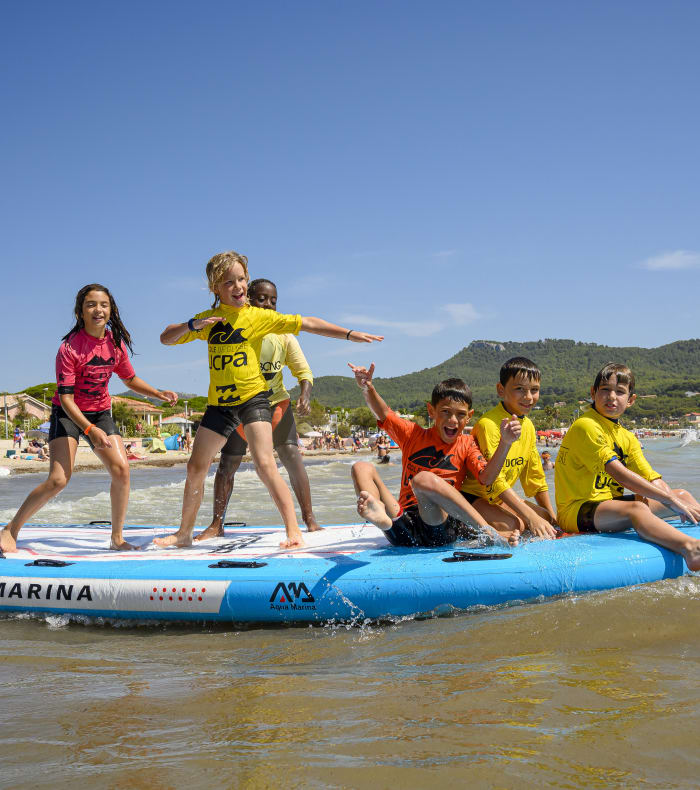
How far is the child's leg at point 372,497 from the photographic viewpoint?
3477mm

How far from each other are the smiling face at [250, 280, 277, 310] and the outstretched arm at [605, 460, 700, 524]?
261 centimetres

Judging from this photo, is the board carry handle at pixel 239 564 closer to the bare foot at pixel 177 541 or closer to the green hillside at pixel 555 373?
the bare foot at pixel 177 541

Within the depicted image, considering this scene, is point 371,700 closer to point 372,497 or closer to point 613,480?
point 372,497

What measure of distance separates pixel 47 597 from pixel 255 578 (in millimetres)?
1273

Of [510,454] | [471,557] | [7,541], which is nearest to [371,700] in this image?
[471,557]

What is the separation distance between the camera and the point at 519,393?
4.37 metres

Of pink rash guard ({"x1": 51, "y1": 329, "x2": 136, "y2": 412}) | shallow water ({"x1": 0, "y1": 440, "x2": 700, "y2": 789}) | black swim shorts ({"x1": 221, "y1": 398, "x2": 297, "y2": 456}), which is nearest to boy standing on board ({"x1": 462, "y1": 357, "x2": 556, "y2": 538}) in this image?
shallow water ({"x1": 0, "y1": 440, "x2": 700, "y2": 789})

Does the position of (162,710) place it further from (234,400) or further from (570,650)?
(234,400)

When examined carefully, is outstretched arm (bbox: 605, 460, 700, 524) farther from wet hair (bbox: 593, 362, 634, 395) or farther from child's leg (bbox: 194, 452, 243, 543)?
child's leg (bbox: 194, 452, 243, 543)

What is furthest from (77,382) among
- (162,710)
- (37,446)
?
(37,446)

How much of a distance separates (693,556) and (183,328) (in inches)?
133

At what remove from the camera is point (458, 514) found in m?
3.99

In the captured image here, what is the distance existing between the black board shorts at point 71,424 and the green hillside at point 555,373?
379ft

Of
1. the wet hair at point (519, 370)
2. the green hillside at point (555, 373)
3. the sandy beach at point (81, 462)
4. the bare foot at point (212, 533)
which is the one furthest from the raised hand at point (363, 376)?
the green hillside at point (555, 373)
